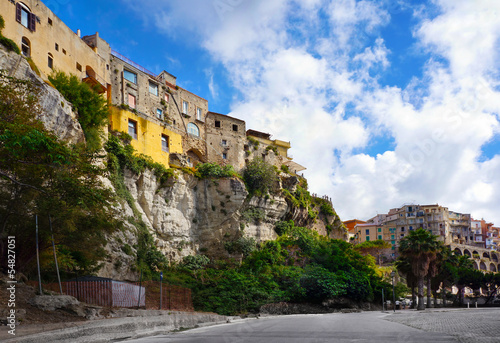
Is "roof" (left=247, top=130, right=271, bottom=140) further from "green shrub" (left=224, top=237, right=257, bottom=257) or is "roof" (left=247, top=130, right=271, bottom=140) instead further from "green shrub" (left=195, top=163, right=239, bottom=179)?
"green shrub" (left=224, top=237, right=257, bottom=257)

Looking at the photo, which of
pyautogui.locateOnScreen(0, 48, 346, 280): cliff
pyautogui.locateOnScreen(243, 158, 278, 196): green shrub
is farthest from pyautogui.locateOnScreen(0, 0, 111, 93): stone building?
pyautogui.locateOnScreen(243, 158, 278, 196): green shrub

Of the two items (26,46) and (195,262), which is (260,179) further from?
(26,46)

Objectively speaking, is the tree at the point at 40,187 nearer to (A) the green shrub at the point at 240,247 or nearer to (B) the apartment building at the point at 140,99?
(B) the apartment building at the point at 140,99

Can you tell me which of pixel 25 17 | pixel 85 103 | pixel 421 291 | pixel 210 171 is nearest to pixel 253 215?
pixel 210 171

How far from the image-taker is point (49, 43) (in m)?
30.9

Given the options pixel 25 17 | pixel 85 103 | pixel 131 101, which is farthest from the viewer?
pixel 131 101

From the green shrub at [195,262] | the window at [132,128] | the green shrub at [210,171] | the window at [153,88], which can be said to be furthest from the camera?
the window at [153,88]

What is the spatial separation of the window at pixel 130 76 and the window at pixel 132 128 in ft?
17.6

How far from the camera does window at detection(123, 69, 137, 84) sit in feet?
135

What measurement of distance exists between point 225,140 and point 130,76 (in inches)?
541

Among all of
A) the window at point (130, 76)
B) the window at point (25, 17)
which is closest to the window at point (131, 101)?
the window at point (130, 76)

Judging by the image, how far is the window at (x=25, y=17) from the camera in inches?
1109

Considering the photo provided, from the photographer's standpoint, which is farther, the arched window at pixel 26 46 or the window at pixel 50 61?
the window at pixel 50 61

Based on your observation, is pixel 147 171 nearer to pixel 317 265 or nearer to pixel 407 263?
pixel 317 265
